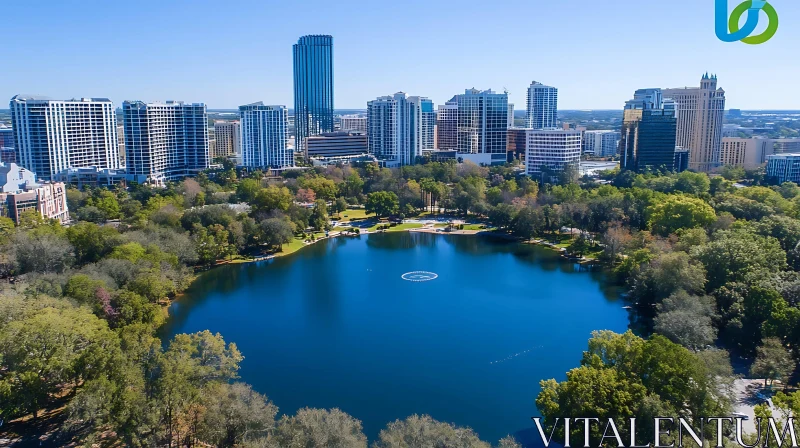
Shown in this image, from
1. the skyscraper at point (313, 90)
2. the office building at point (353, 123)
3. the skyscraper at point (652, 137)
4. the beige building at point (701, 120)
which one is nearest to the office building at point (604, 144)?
the beige building at point (701, 120)

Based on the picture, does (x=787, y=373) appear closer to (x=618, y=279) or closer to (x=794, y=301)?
(x=794, y=301)

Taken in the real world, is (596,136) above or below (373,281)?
above

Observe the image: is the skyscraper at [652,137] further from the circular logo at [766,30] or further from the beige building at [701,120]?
the circular logo at [766,30]

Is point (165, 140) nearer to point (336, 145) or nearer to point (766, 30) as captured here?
point (336, 145)

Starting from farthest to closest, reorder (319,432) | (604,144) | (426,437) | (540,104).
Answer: (540,104) < (604,144) < (319,432) < (426,437)

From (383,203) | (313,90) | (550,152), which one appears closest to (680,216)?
(383,203)

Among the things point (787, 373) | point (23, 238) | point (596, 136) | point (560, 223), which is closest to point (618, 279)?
point (560, 223)
